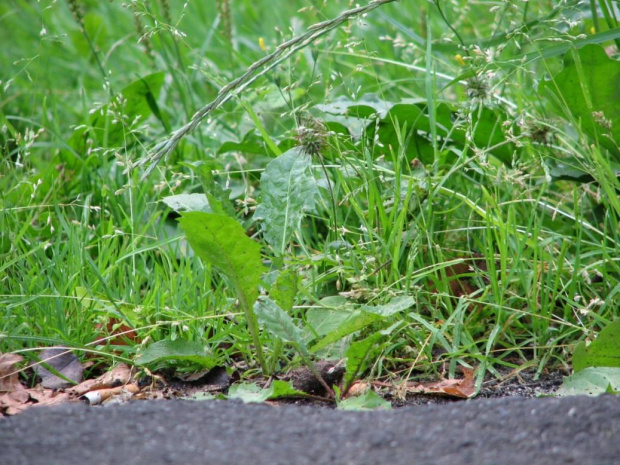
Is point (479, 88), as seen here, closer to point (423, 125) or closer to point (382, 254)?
point (423, 125)

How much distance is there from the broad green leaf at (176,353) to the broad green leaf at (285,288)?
26cm

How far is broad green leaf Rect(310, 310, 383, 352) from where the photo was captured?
1800 millimetres

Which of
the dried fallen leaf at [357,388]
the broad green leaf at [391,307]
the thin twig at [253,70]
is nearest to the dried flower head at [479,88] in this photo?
the thin twig at [253,70]

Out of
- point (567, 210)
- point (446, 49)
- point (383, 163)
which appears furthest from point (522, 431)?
point (446, 49)

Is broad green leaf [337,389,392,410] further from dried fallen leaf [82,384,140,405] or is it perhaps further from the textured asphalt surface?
dried fallen leaf [82,384,140,405]

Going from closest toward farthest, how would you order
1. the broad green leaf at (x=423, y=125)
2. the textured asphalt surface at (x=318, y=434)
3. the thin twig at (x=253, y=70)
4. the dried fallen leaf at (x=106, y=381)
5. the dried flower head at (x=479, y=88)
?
the textured asphalt surface at (x=318, y=434) → the dried fallen leaf at (x=106, y=381) → the thin twig at (x=253, y=70) → the dried flower head at (x=479, y=88) → the broad green leaf at (x=423, y=125)

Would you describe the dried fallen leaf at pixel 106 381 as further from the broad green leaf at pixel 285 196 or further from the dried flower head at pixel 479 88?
the dried flower head at pixel 479 88

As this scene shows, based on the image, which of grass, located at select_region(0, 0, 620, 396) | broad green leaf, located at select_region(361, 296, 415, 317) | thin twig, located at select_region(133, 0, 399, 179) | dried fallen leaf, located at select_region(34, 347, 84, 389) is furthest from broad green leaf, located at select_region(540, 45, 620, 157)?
dried fallen leaf, located at select_region(34, 347, 84, 389)

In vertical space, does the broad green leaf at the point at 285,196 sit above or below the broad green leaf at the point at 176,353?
above

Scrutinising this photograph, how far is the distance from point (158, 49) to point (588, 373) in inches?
144

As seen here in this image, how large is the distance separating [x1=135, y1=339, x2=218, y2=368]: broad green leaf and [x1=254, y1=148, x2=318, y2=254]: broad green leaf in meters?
0.38

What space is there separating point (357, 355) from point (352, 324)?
83 mm

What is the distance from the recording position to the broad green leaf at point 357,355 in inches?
68.5

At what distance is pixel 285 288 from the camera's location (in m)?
1.87
